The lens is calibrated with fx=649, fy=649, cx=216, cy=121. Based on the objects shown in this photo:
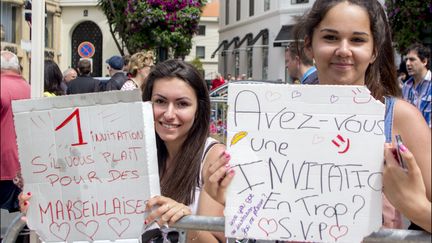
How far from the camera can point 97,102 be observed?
223cm

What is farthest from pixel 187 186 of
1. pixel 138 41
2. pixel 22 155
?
pixel 138 41

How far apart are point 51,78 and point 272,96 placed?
4.84 meters

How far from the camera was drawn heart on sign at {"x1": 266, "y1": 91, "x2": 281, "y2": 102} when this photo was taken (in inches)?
80.8

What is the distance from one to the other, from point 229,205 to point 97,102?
58 centimetres

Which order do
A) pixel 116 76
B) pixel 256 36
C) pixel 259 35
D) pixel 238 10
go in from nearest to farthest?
1. pixel 116 76
2. pixel 259 35
3. pixel 256 36
4. pixel 238 10

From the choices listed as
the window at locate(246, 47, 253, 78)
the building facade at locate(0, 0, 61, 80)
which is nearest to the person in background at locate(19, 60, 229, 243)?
the building facade at locate(0, 0, 61, 80)

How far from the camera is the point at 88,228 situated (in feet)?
7.47

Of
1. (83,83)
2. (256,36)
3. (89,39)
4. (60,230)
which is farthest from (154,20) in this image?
(256,36)

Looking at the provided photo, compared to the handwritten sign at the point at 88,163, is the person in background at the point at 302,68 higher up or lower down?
higher up

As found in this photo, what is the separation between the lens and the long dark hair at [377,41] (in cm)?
225

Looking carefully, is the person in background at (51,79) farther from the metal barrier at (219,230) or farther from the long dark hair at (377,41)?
the long dark hair at (377,41)

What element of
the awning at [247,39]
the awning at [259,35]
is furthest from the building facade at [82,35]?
the awning at [247,39]

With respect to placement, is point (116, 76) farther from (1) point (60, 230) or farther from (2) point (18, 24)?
(1) point (60, 230)

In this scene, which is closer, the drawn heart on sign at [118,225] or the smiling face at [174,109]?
the drawn heart on sign at [118,225]
